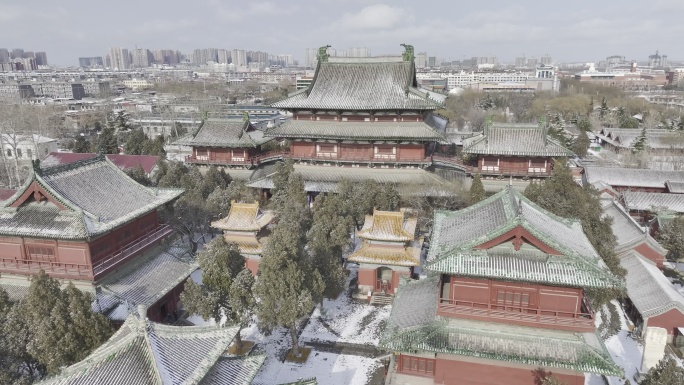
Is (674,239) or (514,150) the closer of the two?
(674,239)

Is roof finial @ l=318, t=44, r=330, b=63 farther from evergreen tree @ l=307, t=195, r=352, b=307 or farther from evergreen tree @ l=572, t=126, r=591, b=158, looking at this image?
evergreen tree @ l=572, t=126, r=591, b=158

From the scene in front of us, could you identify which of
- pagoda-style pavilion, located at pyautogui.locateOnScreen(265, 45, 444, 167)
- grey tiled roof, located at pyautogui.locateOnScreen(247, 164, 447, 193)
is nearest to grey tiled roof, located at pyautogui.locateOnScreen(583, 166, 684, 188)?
pagoda-style pavilion, located at pyautogui.locateOnScreen(265, 45, 444, 167)

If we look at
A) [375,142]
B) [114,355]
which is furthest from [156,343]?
[375,142]

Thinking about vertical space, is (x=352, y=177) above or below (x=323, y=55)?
below

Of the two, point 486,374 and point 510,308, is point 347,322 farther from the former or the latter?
point 510,308

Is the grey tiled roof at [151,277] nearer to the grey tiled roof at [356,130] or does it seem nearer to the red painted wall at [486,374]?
the red painted wall at [486,374]

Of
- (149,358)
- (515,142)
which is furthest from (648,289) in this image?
(149,358)
